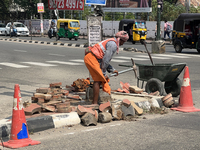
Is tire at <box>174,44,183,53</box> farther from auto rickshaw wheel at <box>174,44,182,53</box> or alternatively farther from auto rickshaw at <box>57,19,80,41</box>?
auto rickshaw at <box>57,19,80,41</box>

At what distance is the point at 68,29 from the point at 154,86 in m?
30.2

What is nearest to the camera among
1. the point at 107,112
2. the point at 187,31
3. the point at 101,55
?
the point at 107,112

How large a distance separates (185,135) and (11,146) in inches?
94.0

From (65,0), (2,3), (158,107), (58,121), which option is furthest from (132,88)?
(2,3)

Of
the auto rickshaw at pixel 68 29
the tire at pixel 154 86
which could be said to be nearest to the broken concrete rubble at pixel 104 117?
the tire at pixel 154 86

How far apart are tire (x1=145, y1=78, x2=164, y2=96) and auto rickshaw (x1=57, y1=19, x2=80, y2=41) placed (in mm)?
29558

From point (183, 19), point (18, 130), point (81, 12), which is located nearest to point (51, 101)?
point (18, 130)

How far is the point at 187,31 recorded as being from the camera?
74.0ft

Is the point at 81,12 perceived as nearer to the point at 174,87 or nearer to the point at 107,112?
the point at 174,87

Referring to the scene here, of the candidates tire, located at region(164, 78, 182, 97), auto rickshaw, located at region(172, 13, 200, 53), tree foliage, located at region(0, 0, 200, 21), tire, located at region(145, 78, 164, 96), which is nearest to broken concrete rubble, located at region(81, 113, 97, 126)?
tire, located at region(145, 78, 164, 96)

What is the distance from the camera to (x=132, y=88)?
8.55 meters

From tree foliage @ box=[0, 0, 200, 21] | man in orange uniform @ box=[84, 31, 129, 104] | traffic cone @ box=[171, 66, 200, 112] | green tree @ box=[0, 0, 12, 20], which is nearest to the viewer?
man in orange uniform @ box=[84, 31, 129, 104]

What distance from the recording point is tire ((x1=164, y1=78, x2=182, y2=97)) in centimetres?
902

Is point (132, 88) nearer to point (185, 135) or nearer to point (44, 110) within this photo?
point (44, 110)
